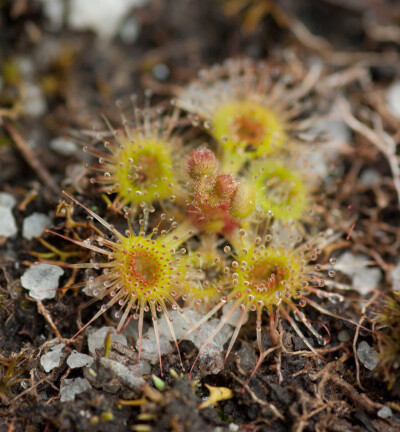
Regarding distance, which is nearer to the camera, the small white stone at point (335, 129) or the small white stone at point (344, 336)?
the small white stone at point (344, 336)

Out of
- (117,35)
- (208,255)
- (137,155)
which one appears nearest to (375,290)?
(208,255)

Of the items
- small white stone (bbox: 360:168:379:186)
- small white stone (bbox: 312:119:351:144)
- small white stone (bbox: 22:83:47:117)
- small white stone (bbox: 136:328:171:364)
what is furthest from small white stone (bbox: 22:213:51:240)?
small white stone (bbox: 360:168:379:186)

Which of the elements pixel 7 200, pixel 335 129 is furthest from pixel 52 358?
pixel 335 129

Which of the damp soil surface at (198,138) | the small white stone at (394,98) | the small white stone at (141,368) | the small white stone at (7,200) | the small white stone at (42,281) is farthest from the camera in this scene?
the small white stone at (394,98)

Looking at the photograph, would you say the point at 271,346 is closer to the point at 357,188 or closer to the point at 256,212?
the point at 256,212

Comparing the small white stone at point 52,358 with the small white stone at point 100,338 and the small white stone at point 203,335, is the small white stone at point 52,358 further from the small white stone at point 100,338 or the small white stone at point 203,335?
the small white stone at point 203,335

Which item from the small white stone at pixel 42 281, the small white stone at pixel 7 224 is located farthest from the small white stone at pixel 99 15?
the small white stone at pixel 42 281

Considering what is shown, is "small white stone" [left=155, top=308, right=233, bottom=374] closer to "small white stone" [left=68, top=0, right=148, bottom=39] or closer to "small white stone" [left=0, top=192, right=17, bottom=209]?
"small white stone" [left=0, top=192, right=17, bottom=209]
